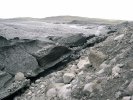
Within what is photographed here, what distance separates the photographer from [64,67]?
758cm

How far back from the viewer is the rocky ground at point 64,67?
537 cm

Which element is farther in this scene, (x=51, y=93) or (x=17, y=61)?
(x=17, y=61)

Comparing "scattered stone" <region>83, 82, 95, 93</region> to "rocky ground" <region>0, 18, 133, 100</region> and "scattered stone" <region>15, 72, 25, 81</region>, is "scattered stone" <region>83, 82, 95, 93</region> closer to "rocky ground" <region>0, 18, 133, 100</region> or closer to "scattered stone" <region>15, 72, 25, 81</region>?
"rocky ground" <region>0, 18, 133, 100</region>

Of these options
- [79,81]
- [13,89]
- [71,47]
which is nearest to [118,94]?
[79,81]

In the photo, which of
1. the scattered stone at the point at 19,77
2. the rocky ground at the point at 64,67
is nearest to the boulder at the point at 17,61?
the rocky ground at the point at 64,67

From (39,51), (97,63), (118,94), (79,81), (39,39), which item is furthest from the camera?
(39,39)

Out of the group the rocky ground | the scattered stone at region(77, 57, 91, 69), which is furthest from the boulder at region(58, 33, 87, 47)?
the scattered stone at region(77, 57, 91, 69)

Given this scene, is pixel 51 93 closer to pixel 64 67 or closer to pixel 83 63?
pixel 83 63

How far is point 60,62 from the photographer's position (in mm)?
7832

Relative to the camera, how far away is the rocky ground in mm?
5371

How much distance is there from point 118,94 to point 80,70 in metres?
1.94

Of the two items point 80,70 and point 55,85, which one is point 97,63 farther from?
point 55,85

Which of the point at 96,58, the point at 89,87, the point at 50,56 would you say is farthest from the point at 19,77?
the point at 89,87

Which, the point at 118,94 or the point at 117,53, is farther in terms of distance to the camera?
the point at 117,53
